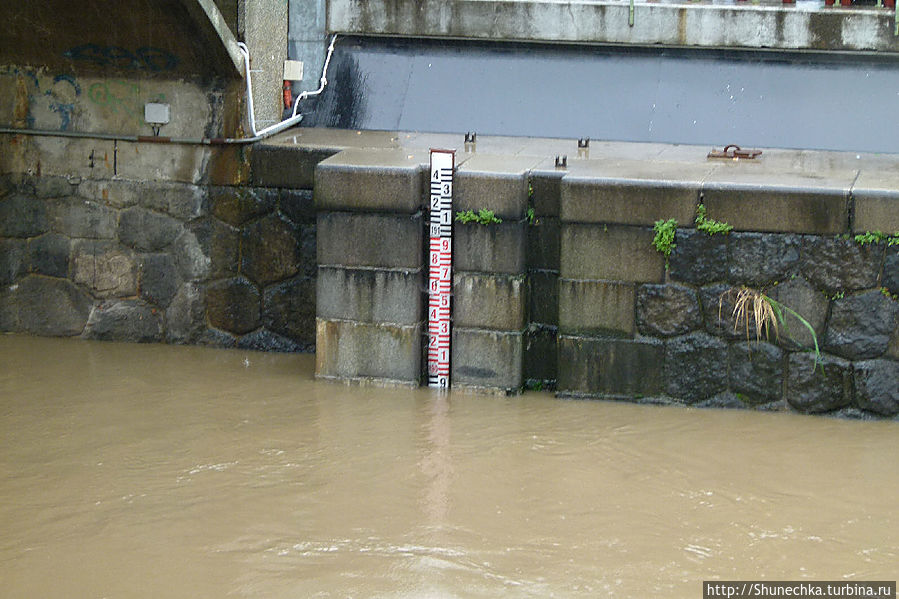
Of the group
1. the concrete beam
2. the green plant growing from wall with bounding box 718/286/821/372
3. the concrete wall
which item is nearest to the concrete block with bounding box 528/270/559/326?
the concrete wall

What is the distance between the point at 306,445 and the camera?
6438mm

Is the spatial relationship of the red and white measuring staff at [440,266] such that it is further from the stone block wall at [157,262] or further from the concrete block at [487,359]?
the stone block wall at [157,262]

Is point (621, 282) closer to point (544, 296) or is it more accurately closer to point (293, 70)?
point (544, 296)

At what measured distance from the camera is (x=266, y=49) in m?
8.76

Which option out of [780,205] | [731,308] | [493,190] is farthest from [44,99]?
[780,205]

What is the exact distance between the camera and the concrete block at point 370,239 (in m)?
7.28

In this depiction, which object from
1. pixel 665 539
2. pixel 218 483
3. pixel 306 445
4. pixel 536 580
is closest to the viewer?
pixel 536 580

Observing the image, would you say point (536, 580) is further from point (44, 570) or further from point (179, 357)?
point (179, 357)

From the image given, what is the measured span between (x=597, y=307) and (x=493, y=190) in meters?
0.91

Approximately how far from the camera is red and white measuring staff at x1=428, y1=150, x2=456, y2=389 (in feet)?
23.9

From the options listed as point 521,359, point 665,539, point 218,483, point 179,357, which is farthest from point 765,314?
point 179,357

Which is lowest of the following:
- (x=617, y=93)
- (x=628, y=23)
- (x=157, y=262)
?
(x=157, y=262)

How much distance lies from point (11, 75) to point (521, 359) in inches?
162

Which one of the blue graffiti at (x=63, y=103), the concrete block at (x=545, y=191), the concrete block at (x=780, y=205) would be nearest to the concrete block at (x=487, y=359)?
the concrete block at (x=545, y=191)
